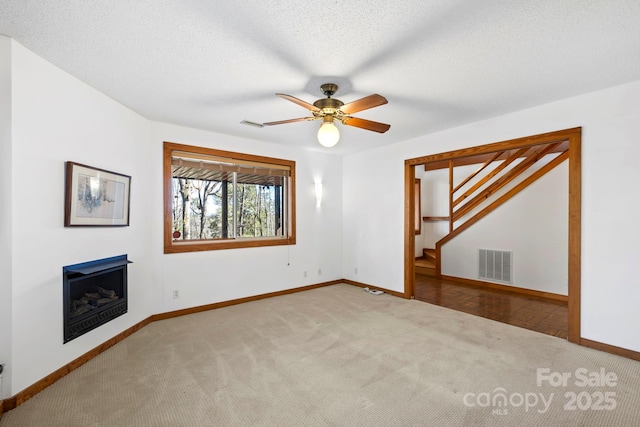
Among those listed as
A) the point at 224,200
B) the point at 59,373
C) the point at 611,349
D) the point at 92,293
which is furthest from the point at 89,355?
the point at 611,349

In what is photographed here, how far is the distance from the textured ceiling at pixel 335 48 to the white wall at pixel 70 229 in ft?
0.99

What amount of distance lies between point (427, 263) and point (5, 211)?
22.4ft

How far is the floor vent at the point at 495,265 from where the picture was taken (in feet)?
17.1

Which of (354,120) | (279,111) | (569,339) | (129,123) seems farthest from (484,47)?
(129,123)

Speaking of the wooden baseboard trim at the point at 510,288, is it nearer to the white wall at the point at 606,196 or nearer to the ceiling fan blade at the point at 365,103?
the white wall at the point at 606,196

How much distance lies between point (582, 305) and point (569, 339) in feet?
1.27

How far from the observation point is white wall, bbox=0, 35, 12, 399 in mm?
2006

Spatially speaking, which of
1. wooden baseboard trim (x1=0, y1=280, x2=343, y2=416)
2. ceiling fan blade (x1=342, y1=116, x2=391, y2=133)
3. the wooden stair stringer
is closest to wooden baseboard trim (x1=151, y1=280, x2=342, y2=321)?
wooden baseboard trim (x1=0, y1=280, x2=343, y2=416)

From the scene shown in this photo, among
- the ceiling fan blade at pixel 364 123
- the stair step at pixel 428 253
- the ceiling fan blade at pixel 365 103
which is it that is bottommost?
the stair step at pixel 428 253

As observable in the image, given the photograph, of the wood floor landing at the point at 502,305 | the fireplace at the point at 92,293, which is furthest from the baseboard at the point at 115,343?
the wood floor landing at the point at 502,305

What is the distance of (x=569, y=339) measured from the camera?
9.99ft

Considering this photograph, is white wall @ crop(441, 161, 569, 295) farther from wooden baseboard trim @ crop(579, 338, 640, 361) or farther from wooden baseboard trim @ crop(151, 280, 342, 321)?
wooden baseboard trim @ crop(151, 280, 342, 321)

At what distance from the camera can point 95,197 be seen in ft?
9.19

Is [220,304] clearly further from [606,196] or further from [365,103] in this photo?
[606,196]
